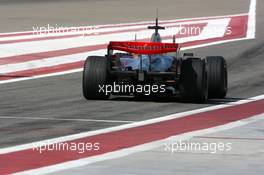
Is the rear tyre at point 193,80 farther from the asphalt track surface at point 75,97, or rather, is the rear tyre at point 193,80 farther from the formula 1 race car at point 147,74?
the asphalt track surface at point 75,97

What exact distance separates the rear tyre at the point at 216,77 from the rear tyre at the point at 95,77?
82.9 inches

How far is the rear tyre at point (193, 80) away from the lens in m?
18.1

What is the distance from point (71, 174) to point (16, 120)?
5112mm

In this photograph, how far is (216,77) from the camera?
1914cm

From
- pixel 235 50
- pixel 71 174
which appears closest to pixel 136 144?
pixel 71 174

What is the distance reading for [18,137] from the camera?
44.6 ft

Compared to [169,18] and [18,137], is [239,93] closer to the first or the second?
[18,137]

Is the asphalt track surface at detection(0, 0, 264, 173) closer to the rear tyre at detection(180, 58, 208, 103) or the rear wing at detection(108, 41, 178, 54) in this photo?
the rear tyre at detection(180, 58, 208, 103)

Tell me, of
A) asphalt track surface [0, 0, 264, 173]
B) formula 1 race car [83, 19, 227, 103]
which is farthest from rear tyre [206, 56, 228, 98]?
formula 1 race car [83, 19, 227, 103]

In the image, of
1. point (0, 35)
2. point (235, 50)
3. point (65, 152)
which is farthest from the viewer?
point (0, 35)

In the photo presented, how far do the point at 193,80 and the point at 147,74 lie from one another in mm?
845

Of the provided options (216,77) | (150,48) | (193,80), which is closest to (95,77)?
(150,48)

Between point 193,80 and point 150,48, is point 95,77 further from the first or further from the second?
point 193,80

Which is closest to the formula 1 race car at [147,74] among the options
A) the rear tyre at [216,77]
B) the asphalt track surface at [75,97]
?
the asphalt track surface at [75,97]
